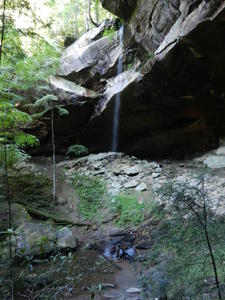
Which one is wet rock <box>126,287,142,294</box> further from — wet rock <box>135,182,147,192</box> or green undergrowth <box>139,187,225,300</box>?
wet rock <box>135,182,147,192</box>

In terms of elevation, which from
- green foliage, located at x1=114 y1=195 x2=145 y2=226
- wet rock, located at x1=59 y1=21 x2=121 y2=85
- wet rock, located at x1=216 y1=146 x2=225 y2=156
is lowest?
green foliage, located at x1=114 y1=195 x2=145 y2=226

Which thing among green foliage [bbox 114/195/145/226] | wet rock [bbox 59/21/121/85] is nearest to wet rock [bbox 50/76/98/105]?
wet rock [bbox 59/21/121/85]

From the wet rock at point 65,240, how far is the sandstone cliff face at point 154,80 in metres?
5.19

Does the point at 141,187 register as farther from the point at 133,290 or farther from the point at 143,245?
the point at 133,290

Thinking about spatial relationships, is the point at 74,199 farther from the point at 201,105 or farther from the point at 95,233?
the point at 201,105

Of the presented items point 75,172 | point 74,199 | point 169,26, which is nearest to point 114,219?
point 74,199

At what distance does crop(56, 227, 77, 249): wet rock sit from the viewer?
5902mm

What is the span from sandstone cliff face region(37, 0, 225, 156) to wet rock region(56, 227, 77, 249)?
5.19 meters

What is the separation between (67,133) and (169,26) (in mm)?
6251

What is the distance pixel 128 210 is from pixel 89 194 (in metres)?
1.75

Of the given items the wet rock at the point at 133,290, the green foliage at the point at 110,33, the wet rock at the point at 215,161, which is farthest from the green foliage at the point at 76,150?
the wet rock at the point at 133,290

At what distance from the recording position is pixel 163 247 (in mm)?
2621

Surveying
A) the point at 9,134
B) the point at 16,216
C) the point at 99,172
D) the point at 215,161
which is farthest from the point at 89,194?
the point at 215,161

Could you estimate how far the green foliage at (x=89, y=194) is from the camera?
26.6 feet
